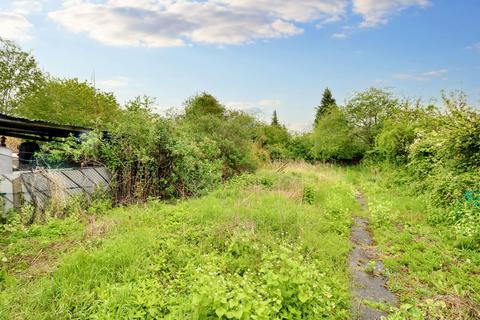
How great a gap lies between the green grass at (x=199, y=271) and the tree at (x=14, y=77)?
1925 centimetres

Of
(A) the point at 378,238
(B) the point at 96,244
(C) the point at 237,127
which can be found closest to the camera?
(B) the point at 96,244

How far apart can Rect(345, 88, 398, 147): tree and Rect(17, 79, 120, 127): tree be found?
1507 cm

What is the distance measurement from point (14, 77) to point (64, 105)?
5.77 metres

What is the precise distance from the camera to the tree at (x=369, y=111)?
744 inches

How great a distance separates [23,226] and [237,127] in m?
9.69

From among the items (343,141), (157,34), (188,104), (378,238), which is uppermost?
(157,34)

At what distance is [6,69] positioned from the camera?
64.9 feet

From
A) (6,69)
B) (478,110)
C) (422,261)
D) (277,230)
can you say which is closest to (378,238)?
(422,261)

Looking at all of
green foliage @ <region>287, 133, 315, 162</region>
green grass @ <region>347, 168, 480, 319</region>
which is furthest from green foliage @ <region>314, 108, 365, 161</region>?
green grass @ <region>347, 168, 480, 319</region>

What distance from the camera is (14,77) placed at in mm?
20141

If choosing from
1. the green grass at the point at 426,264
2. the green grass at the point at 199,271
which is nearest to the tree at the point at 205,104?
the green grass at the point at 199,271

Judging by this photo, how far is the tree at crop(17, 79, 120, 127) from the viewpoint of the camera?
16.8 metres

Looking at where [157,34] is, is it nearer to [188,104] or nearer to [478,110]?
[188,104]

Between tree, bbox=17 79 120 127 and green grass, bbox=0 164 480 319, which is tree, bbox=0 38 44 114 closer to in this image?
tree, bbox=17 79 120 127
